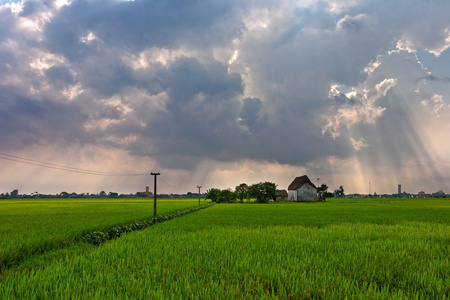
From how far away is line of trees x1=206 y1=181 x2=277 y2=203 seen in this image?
73.1 m

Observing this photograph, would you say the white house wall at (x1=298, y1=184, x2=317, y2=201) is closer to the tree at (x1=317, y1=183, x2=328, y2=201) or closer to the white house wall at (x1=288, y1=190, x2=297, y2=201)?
the white house wall at (x1=288, y1=190, x2=297, y2=201)

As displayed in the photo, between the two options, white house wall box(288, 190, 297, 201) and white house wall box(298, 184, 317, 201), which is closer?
white house wall box(298, 184, 317, 201)

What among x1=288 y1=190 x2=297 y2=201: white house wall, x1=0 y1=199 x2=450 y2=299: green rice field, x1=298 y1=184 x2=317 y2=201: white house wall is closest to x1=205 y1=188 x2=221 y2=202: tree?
x1=288 y1=190 x2=297 y2=201: white house wall

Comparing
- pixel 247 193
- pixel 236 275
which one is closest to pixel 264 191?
pixel 247 193

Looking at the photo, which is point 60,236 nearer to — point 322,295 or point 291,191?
point 322,295

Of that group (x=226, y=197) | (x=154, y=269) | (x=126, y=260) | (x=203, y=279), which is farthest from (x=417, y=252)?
(x=226, y=197)

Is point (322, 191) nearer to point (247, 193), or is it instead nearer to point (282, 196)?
point (282, 196)

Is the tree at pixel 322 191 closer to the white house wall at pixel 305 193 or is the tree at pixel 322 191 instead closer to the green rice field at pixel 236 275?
the white house wall at pixel 305 193

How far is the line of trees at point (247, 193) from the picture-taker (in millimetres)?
73062

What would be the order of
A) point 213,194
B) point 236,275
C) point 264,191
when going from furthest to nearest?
point 213,194 → point 264,191 → point 236,275

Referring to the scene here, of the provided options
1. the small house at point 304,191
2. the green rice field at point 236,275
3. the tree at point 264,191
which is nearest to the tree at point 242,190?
the tree at point 264,191

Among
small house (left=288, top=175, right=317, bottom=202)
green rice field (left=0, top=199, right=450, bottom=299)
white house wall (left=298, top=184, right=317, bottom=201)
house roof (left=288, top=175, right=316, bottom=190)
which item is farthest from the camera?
house roof (left=288, top=175, right=316, bottom=190)

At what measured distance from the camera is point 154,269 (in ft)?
18.8

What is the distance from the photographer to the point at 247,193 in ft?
260
